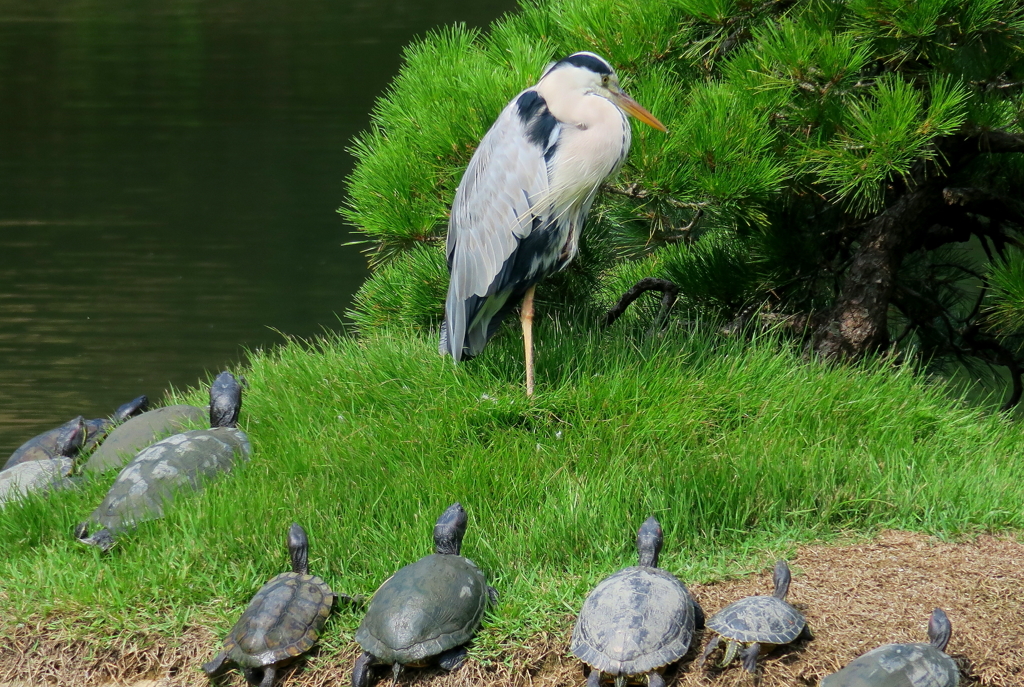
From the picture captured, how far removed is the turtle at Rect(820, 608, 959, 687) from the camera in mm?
1981

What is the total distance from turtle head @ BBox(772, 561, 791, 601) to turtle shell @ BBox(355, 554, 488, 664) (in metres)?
0.61

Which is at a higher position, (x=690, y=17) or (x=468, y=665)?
(x=690, y=17)

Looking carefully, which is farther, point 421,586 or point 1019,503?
point 1019,503

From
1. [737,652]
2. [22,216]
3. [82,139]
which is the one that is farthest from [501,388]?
[82,139]

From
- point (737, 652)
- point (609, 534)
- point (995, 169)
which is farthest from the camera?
point (995, 169)

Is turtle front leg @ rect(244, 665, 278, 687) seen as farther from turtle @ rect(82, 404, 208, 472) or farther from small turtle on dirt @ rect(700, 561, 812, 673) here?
turtle @ rect(82, 404, 208, 472)

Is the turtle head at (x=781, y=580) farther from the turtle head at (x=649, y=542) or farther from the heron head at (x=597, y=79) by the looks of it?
the heron head at (x=597, y=79)

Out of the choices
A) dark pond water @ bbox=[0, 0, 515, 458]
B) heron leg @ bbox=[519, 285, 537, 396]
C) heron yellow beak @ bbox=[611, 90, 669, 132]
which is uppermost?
heron yellow beak @ bbox=[611, 90, 669, 132]

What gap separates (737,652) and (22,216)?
7.31m

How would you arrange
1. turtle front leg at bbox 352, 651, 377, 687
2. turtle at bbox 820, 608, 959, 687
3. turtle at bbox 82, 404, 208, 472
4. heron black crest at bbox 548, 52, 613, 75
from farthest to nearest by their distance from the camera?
turtle at bbox 82, 404, 208, 472 → heron black crest at bbox 548, 52, 613, 75 → turtle front leg at bbox 352, 651, 377, 687 → turtle at bbox 820, 608, 959, 687

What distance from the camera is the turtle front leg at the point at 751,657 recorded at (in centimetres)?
208

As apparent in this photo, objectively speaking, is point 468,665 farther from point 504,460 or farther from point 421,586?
point 504,460

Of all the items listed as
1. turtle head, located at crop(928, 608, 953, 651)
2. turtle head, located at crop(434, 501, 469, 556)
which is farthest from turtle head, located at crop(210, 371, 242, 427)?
turtle head, located at crop(928, 608, 953, 651)

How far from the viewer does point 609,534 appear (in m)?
2.52
